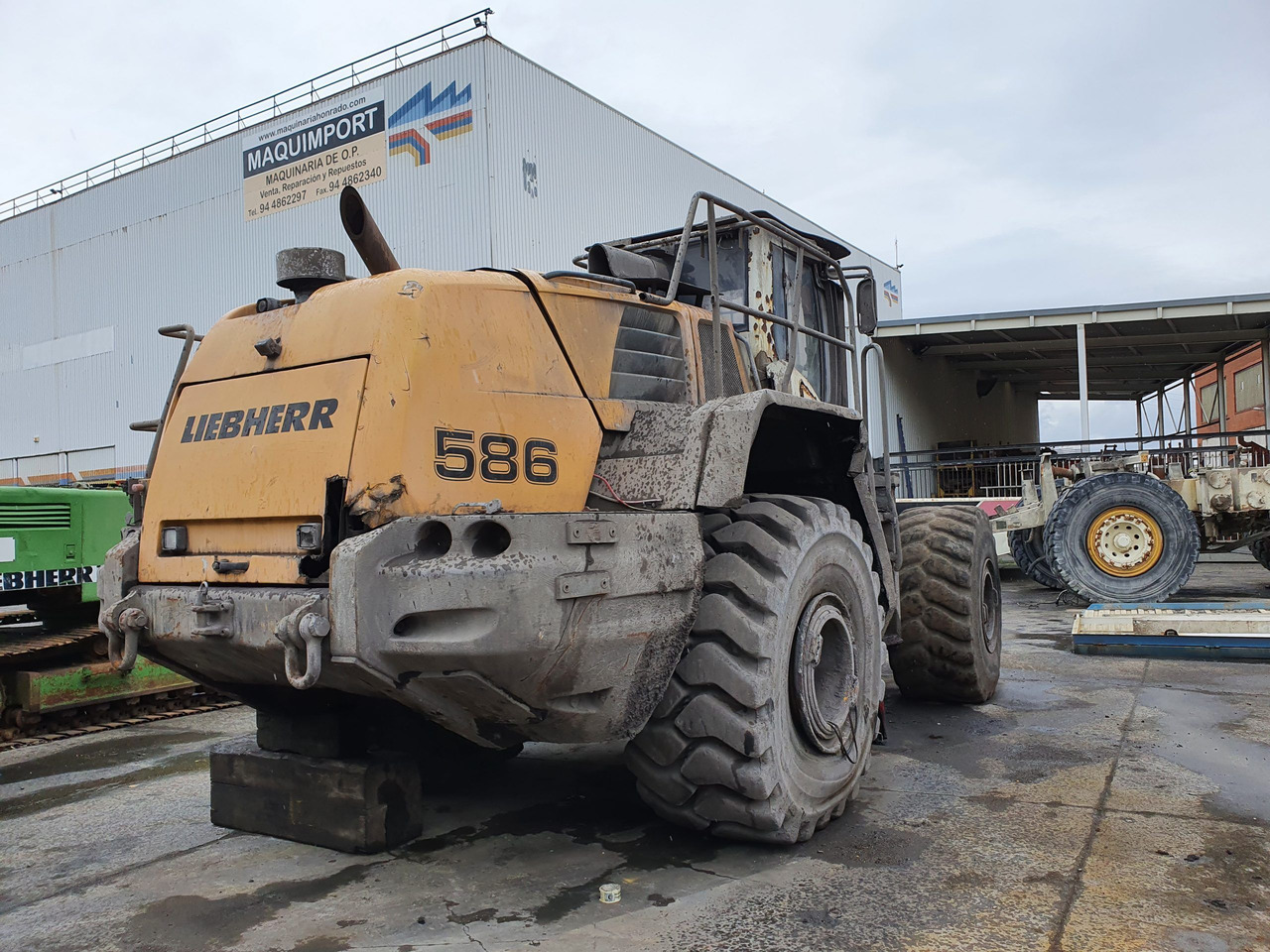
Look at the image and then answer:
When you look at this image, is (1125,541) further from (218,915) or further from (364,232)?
(218,915)

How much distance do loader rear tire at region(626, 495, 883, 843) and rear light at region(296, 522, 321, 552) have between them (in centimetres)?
140

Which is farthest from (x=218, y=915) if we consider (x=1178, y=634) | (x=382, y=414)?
(x=1178, y=634)

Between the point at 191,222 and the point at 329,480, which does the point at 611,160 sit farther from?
the point at 329,480

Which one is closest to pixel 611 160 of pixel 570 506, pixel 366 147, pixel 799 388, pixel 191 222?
pixel 366 147

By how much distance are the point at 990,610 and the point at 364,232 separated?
5.11m

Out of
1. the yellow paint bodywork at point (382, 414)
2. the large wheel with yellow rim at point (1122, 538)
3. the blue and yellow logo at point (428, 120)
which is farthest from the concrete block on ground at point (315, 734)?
the blue and yellow logo at point (428, 120)

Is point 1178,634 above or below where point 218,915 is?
above

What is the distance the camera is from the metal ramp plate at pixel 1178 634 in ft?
27.3

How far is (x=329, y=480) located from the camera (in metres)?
3.50

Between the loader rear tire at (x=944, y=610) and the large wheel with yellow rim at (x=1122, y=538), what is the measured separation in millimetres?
5882

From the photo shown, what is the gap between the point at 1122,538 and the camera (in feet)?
39.1

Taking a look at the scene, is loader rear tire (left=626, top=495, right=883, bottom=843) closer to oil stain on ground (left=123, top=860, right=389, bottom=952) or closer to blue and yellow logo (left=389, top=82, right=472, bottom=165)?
oil stain on ground (left=123, top=860, right=389, bottom=952)

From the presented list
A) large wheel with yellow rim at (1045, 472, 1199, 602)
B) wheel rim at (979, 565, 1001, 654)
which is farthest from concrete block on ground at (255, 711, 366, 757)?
large wheel with yellow rim at (1045, 472, 1199, 602)

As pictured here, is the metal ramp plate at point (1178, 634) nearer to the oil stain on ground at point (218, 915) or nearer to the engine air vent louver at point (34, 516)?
the oil stain on ground at point (218, 915)
